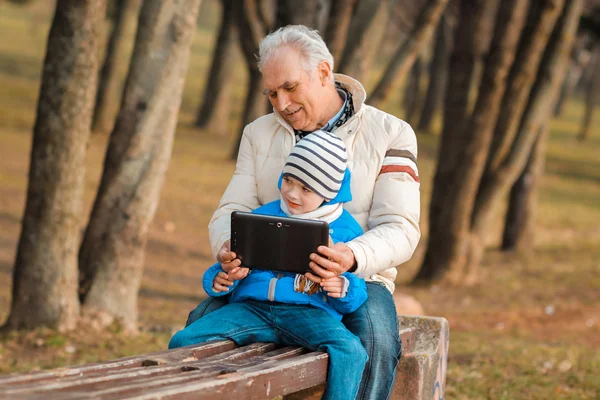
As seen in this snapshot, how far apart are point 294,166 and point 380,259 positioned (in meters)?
0.52

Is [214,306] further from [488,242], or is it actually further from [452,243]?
[488,242]

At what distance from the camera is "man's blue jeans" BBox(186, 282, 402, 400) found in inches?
153

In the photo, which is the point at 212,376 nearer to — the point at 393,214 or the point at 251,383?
the point at 251,383

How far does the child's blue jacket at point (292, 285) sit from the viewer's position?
3879 millimetres

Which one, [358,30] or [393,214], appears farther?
[358,30]

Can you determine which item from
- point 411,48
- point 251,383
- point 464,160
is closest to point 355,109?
point 251,383

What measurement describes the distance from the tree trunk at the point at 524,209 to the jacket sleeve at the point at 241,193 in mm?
11177

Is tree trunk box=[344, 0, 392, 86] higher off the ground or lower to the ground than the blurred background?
higher

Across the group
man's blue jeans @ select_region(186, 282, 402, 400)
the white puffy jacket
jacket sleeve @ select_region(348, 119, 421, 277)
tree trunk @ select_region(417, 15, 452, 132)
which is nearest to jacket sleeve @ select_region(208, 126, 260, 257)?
the white puffy jacket

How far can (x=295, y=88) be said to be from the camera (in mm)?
4105

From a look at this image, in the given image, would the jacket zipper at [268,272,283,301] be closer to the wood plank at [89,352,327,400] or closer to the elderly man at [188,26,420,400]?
the elderly man at [188,26,420,400]

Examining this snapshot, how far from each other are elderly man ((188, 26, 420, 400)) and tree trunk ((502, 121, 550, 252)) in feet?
36.0

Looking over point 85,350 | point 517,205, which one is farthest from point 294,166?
point 517,205

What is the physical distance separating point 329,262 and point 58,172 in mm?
3286
